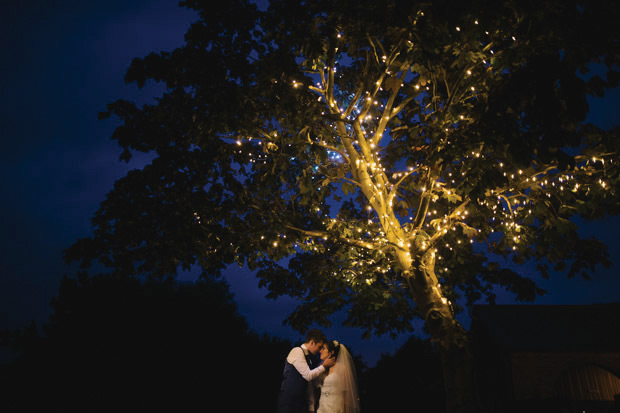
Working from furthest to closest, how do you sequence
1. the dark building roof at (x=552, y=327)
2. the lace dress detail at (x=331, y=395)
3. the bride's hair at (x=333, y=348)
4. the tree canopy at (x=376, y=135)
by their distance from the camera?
the dark building roof at (x=552, y=327)
the bride's hair at (x=333, y=348)
the lace dress detail at (x=331, y=395)
the tree canopy at (x=376, y=135)

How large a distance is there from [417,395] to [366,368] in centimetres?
246

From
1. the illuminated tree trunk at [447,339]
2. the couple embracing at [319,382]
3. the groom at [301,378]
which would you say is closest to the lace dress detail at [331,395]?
the couple embracing at [319,382]

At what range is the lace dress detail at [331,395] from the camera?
557 centimetres

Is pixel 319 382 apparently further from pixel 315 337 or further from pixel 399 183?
pixel 399 183

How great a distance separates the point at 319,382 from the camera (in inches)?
229

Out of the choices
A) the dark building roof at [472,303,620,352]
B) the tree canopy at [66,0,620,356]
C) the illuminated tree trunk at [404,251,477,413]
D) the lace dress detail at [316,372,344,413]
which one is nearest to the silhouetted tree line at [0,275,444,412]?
the tree canopy at [66,0,620,356]

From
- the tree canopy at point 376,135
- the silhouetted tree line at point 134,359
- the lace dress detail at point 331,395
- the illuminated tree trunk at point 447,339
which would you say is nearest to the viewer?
the tree canopy at point 376,135

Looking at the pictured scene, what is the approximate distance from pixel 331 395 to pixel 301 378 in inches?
21.0

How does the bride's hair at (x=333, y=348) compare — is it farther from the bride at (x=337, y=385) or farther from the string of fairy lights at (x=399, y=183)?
the string of fairy lights at (x=399, y=183)

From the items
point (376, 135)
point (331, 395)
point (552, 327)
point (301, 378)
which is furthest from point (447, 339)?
point (552, 327)

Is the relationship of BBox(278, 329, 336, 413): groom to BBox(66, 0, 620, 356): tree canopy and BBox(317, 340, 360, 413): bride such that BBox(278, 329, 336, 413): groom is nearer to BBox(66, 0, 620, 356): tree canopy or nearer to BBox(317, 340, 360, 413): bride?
BBox(317, 340, 360, 413): bride

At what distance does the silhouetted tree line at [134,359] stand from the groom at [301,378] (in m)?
3.12

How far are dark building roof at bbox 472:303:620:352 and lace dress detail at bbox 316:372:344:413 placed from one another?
14288 millimetres

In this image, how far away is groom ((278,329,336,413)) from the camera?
5.60 metres
